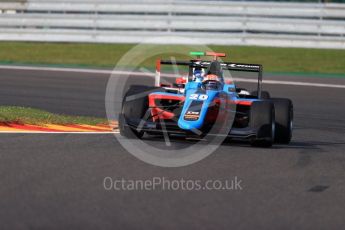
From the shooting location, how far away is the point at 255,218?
6.38 metres

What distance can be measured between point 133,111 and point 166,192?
135 inches

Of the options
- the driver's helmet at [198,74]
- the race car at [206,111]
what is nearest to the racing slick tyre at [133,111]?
the race car at [206,111]

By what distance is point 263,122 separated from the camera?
10.1 metres

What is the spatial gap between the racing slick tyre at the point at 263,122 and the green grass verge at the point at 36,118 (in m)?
2.54

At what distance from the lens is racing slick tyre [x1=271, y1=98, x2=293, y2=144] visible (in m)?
10.7

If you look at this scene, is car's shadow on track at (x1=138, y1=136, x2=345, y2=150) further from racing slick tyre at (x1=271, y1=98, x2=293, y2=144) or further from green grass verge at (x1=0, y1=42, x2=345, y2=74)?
green grass verge at (x1=0, y1=42, x2=345, y2=74)

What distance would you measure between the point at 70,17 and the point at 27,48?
151 cm

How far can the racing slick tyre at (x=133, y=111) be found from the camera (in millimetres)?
10312

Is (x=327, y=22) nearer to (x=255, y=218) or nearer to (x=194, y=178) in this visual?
(x=194, y=178)

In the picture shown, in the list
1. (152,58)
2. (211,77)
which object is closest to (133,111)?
(211,77)

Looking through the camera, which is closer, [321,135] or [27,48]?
[321,135]

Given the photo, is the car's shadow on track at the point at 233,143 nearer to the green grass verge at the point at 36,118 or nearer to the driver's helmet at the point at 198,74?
the driver's helmet at the point at 198,74

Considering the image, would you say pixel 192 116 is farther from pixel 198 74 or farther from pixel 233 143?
pixel 198 74

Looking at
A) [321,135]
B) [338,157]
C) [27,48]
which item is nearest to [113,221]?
[338,157]
